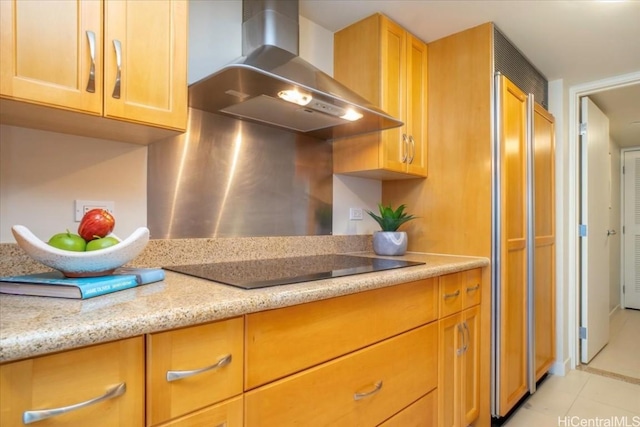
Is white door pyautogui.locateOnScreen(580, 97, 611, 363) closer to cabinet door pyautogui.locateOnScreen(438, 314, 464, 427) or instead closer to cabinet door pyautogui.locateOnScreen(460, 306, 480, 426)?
cabinet door pyautogui.locateOnScreen(460, 306, 480, 426)

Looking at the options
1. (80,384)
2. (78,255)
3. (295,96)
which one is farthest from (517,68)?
(80,384)

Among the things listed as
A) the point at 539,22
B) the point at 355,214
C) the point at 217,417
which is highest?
the point at 539,22

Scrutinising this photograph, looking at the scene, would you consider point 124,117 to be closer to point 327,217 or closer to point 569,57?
point 327,217

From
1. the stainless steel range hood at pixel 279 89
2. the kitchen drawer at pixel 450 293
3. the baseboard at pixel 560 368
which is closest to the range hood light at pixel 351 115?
the stainless steel range hood at pixel 279 89

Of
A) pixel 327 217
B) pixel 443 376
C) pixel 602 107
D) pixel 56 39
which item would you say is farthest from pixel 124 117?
pixel 602 107

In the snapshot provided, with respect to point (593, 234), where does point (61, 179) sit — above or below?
above

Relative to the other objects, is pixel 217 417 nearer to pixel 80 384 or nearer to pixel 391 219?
pixel 80 384

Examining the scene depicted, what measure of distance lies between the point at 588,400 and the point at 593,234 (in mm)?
1318

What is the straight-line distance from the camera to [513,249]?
2.09 metres

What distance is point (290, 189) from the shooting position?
1917mm

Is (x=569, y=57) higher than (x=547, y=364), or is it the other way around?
(x=569, y=57)

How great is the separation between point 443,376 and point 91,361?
1428 millimetres

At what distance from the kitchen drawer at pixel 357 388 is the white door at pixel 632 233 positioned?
4635 mm

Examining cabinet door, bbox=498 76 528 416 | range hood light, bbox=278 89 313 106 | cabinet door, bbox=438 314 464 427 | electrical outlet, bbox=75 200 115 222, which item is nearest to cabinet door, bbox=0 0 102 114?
electrical outlet, bbox=75 200 115 222
